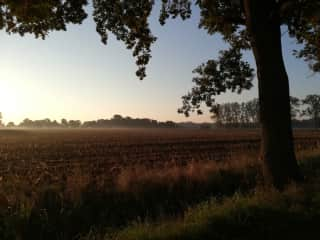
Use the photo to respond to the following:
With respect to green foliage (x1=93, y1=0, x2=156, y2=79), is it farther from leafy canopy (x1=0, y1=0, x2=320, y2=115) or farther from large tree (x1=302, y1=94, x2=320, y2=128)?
large tree (x1=302, y1=94, x2=320, y2=128)

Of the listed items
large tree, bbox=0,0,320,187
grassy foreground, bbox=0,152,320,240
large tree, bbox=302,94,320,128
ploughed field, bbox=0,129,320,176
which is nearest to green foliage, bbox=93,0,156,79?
large tree, bbox=0,0,320,187

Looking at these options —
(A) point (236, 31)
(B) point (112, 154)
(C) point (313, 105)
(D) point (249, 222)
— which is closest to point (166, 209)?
(D) point (249, 222)

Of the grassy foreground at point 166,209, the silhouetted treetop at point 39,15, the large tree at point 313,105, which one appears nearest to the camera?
the grassy foreground at point 166,209

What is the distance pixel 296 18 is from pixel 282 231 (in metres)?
7.93

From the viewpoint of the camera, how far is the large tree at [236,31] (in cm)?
905

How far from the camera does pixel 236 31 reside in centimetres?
1246

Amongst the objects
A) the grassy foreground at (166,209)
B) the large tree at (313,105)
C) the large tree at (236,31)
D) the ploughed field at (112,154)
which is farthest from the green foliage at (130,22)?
the large tree at (313,105)

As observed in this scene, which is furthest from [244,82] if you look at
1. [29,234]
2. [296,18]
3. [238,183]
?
[29,234]

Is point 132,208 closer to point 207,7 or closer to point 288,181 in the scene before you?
point 288,181

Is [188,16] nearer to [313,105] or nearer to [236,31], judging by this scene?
[236,31]

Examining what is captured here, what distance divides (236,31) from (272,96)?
4318mm

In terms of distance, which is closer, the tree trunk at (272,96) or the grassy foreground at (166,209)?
the grassy foreground at (166,209)

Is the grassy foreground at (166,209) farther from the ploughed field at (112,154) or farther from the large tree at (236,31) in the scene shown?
the ploughed field at (112,154)

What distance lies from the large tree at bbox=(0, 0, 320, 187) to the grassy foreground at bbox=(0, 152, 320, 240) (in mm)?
1508
